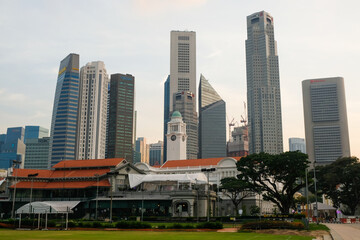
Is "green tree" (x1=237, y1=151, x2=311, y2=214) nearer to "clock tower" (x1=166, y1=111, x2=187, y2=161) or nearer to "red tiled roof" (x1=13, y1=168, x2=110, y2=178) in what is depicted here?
"red tiled roof" (x1=13, y1=168, x2=110, y2=178)

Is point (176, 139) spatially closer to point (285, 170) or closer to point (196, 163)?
point (196, 163)

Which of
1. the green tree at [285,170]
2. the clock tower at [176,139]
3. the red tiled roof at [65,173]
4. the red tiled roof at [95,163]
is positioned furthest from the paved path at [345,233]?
the clock tower at [176,139]

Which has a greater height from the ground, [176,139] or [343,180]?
[176,139]

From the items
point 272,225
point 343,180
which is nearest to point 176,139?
point 343,180

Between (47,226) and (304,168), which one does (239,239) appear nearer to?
(47,226)

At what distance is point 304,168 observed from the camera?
3415 inches

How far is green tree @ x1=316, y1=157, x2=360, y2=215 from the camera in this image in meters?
98.8

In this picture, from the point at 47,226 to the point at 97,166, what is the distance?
4532cm

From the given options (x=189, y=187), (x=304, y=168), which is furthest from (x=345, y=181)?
(x=189, y=187)

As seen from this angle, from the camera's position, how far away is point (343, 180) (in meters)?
100

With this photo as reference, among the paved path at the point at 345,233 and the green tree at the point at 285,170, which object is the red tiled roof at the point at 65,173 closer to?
the green tree at the point at 285,170

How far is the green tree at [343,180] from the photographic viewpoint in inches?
3888

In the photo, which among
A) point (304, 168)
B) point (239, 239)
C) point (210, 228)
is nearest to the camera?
point (239, 239)

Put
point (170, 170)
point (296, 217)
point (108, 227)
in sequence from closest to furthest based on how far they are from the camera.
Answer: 1. point (108, 227)
2. point (296, 217)
3. point (170, 170)
